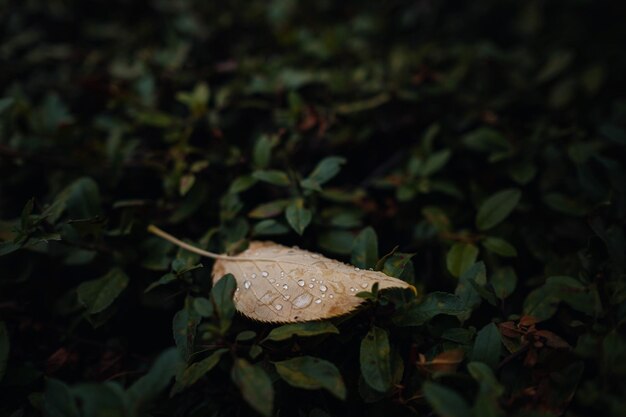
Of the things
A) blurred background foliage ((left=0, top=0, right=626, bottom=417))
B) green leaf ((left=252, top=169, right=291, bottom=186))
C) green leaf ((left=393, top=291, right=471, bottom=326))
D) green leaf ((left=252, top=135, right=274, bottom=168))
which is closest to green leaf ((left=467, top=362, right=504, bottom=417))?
blurred background foliage ((left=0, top=0, right=626, bottom=417))

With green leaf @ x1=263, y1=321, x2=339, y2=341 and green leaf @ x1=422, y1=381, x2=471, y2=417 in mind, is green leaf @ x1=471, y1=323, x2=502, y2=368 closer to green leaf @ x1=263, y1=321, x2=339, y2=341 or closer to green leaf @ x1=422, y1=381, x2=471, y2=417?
green leaf @ x1=422, y1=381, x2=471, y2=417

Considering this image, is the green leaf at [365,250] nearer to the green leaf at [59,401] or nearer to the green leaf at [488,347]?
the green leaf at [488,347]

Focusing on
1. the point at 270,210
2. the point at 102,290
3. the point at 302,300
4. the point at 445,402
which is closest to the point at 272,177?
the point at 270,210

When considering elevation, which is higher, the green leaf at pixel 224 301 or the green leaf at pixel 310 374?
the green leaf at pixel 224 301

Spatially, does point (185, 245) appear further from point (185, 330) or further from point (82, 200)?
point (82, 200)

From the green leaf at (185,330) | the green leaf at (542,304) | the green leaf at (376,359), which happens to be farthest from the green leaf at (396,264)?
the green leaf at (185,330)

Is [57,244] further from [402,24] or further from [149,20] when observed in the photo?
[402,24]

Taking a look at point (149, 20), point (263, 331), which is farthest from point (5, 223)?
point (149, 20)
